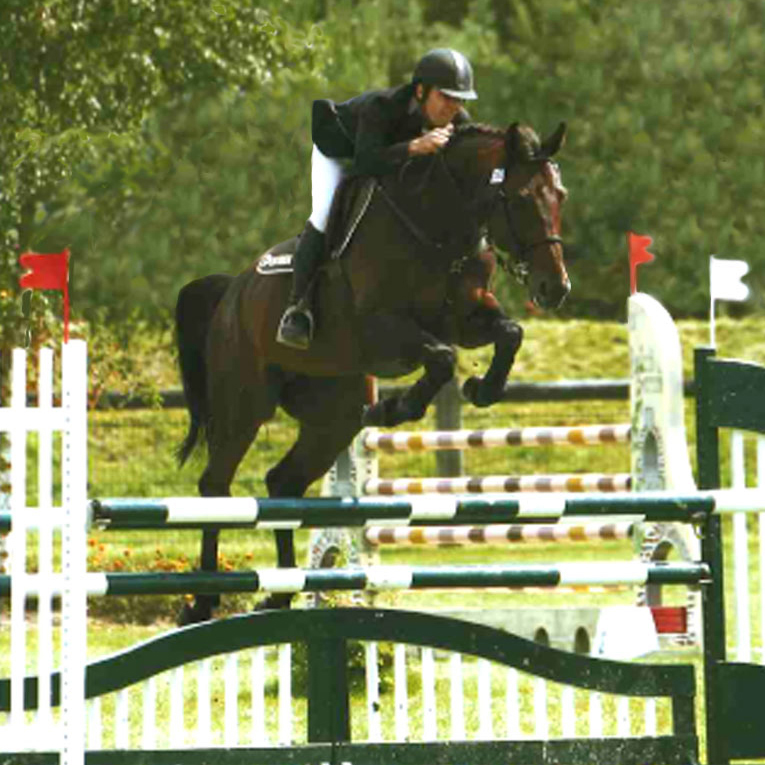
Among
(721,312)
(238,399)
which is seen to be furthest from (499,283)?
(238,399)

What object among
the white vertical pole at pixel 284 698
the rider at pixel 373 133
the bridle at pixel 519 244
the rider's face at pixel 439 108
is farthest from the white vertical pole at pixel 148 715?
the rider's face at pixel 439 108

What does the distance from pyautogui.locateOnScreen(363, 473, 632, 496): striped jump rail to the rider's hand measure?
228 cm

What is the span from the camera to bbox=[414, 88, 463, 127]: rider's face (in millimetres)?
5387

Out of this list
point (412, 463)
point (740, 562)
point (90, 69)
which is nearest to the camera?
point (740, 562)

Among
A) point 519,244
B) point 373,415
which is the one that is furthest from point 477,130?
point 373,415

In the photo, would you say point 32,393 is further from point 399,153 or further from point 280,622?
point 280,622

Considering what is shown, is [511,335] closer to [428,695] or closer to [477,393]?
[477,393]

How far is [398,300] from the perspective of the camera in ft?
17.9

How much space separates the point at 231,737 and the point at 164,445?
10518 mm

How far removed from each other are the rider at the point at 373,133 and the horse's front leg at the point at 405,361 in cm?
27

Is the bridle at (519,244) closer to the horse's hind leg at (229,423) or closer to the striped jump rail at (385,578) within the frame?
the striped jump rail at (385,578)

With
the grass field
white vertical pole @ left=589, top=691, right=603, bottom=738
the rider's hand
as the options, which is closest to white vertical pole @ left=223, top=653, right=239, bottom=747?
white vertical pole @ left=589, top=691, right=603, bottom=738

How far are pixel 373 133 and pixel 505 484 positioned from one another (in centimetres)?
246

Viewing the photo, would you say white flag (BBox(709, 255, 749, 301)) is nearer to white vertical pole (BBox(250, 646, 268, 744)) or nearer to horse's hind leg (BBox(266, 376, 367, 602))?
horse's hind leg (BBox(266, 376, 367, 602))
